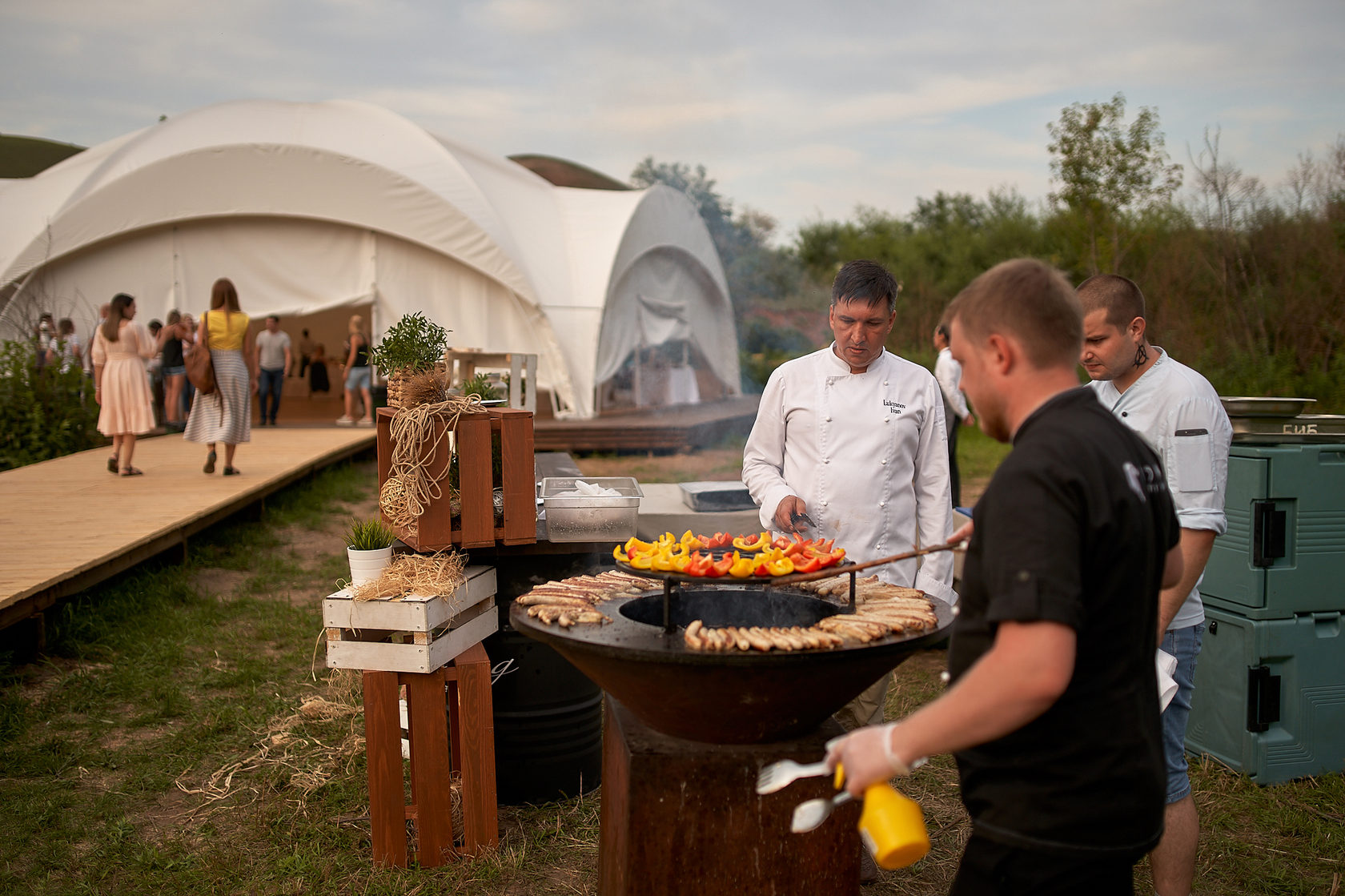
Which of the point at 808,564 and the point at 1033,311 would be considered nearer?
the point at 1033,311

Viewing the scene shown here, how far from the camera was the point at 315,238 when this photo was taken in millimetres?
14867

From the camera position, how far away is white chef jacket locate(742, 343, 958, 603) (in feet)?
10.2

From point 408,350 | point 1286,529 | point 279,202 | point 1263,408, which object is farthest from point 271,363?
point 1286,529

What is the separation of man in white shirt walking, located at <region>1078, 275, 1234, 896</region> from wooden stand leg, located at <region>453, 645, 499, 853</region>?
2168 millimetres

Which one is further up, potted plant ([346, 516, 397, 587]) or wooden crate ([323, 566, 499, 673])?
potted plant ([346, 516, 397, 587])

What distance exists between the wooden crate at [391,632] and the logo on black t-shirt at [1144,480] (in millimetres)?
2325

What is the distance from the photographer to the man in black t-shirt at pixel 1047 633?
135 centimetres

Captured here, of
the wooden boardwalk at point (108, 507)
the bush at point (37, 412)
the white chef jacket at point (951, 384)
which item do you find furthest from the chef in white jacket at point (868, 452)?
the bush at point (37, 412)

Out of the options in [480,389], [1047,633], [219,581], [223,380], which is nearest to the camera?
[1047,633]


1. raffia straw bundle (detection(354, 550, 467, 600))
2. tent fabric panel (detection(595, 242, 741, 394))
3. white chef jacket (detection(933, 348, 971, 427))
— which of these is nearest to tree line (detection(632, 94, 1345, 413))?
tent fabric panel (detection(595, 242, 741, 394))

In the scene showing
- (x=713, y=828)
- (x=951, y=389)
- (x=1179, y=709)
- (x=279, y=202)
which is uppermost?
(x=279, y=202)

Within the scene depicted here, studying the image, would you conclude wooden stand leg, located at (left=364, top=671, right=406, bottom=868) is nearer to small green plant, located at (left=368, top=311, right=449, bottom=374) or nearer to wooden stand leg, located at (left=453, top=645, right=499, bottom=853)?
wooden stand leg, located at (left=453, top=645, right=499, bottom=853)

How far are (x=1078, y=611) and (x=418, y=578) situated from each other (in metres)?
2.42

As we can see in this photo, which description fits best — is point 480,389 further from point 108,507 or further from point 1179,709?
point 108,507
